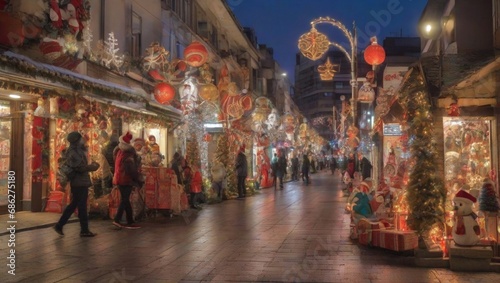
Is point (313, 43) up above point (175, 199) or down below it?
above

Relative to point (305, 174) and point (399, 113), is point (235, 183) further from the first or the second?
point (305, 174)

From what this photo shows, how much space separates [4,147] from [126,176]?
4.44 m

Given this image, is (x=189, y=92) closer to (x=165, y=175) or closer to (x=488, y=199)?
(x=165, y=175)

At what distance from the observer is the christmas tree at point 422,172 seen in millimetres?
8516

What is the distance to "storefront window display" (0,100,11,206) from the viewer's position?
13531 mm

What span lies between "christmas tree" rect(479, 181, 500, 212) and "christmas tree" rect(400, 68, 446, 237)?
0.60 meters

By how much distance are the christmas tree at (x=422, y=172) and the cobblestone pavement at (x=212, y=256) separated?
711mm

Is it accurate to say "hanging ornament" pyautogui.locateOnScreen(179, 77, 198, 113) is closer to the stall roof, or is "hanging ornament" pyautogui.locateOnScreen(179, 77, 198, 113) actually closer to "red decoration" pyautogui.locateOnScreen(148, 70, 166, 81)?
"red decoration" pyautogui.locateOnScreen(148, 70, 166, 81)

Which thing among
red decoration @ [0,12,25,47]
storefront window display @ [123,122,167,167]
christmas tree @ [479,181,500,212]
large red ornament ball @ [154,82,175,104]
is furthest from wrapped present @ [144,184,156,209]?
christmas tree @ [479,181,500,212]

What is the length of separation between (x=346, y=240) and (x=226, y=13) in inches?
926

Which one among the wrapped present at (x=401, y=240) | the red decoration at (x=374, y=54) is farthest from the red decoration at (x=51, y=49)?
the wrapped present at (x=401, y=240)

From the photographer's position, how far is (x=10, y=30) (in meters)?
11.9

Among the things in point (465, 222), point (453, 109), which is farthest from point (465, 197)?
point (453, 109)

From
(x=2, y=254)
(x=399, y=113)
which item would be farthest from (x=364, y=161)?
(x=2, y=254)
